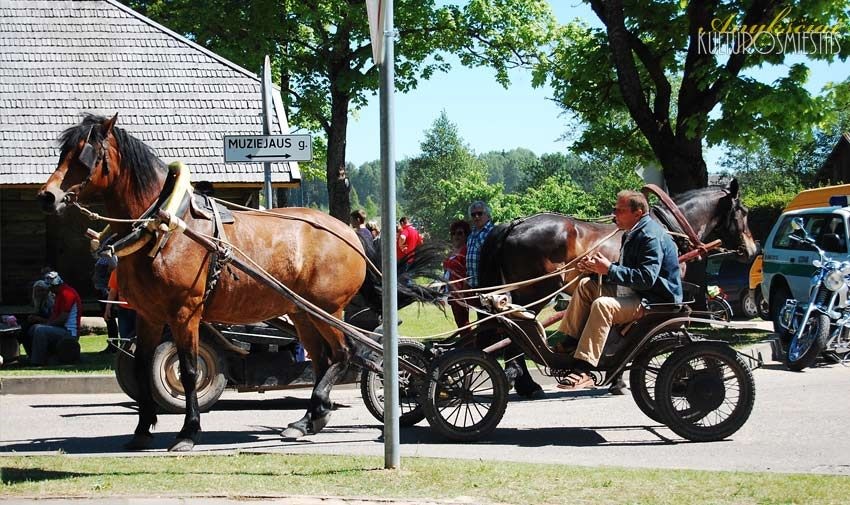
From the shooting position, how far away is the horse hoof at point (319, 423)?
9.78 metres

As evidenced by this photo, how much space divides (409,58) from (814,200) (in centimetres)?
1512

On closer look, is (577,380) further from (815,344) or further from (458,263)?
(815,344)

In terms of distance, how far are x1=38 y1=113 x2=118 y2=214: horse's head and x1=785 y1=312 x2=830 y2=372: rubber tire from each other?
355 inches

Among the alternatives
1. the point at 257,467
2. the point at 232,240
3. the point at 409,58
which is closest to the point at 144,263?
the point at 232,240

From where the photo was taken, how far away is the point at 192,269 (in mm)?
9023

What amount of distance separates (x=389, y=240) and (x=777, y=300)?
36.7 feet

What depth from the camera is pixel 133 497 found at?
21.8 feet

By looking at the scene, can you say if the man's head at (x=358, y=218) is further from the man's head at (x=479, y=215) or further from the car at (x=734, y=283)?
the car at (x=734, y=283)

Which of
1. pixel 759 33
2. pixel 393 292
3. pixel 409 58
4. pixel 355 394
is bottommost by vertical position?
pixel 355 394

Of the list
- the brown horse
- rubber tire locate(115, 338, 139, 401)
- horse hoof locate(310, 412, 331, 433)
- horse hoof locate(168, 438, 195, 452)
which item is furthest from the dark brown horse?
horse hoof locate(168, 438, 195, 452)

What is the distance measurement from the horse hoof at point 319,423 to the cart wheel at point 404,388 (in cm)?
57

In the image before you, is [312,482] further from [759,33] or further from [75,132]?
[759,33]

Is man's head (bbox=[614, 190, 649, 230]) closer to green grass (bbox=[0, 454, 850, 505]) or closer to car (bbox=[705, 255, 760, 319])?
green grass (bbox=[0, 454, 850, 505])

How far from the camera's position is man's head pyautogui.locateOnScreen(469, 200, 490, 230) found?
1252 centimetres
